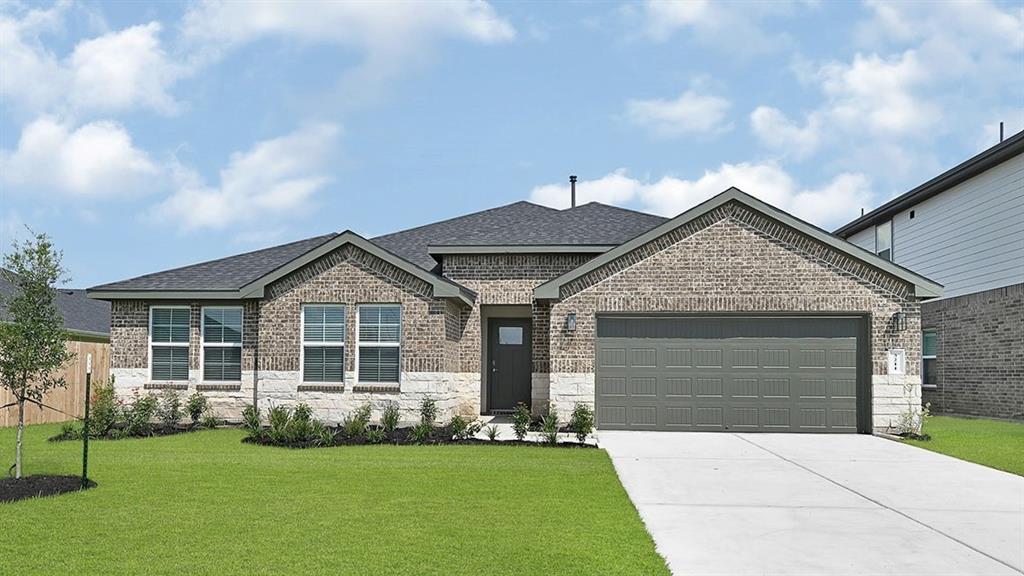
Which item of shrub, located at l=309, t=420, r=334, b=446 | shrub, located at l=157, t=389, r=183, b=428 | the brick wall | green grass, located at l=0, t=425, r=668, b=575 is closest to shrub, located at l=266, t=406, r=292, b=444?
shrub, located at l=309, t=420, r=334, b=446

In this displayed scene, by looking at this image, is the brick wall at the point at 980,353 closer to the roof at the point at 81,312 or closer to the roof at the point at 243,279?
the roof at the point at 243,279

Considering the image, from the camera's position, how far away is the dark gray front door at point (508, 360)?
22188 mm

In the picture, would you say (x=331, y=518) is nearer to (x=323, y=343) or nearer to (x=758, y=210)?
(x=323, y=343)

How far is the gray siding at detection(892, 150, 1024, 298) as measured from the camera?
22.5 metres

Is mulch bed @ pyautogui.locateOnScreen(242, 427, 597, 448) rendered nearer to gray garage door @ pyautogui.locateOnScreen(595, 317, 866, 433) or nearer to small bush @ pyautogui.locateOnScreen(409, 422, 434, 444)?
small bush @ pyautogui.locateOnScreen(409, 422, 434, 444)

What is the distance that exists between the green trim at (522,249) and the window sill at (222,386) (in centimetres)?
544

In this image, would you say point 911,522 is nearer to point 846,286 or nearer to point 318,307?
point 846,286

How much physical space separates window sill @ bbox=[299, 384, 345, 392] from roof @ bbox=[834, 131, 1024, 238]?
1698 cm

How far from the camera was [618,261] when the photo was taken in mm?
18625

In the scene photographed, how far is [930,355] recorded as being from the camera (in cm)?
2725

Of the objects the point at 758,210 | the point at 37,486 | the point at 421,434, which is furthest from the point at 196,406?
the point at 758,210

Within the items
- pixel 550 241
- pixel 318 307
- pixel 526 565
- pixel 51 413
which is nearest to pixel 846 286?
pixel 550 241

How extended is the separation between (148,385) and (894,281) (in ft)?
54.7

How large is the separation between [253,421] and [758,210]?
1106cm
